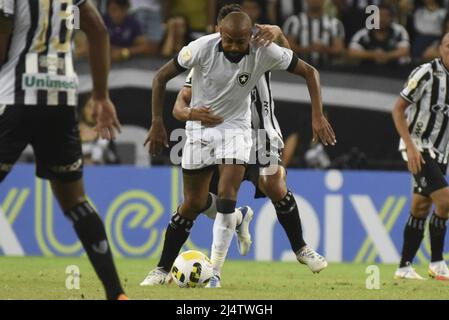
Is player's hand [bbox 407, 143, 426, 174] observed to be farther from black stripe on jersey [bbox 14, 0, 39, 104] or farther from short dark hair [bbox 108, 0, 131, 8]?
short dark hair [bbox 108, 0, 131, 8]

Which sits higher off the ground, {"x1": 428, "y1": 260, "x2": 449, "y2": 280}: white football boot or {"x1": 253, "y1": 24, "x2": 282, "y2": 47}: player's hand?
{"x1": 253, "y1": 24, "x2": 282, "y2": 47}: player's hand

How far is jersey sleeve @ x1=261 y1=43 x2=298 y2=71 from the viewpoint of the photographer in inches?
345

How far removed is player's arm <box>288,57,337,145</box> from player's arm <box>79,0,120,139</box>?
102 inches

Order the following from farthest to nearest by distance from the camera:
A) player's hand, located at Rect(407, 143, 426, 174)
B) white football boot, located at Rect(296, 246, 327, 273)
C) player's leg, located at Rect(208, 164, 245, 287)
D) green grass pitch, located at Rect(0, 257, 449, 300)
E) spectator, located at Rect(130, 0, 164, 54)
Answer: spectator, located at Rect(130, 0, 164, 54) → player's hand, located at Rect(407, 143, 426, 174) → white football boot, located at Rect(296, 246, 327, 273) → player's leg, located at Rect(208, 164, 245, 287) → green grass pitch, located at Rect(0, 257, 449, 300)

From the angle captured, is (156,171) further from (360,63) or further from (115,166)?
(360,63)

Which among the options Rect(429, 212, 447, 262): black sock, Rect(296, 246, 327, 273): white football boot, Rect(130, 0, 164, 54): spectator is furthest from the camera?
Rect(130, 0, 164, 54): spectator

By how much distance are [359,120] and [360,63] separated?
30.9 inches

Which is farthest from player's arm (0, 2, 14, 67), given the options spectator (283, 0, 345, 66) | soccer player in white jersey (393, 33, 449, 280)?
spectator (283, 0, 345, 66)

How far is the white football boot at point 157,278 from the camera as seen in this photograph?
9.08 metres

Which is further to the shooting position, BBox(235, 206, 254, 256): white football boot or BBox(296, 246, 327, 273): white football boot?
BBox(235, 206, 254, 256): white football boot

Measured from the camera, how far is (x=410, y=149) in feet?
33.8

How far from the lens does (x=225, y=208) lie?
8.80m
